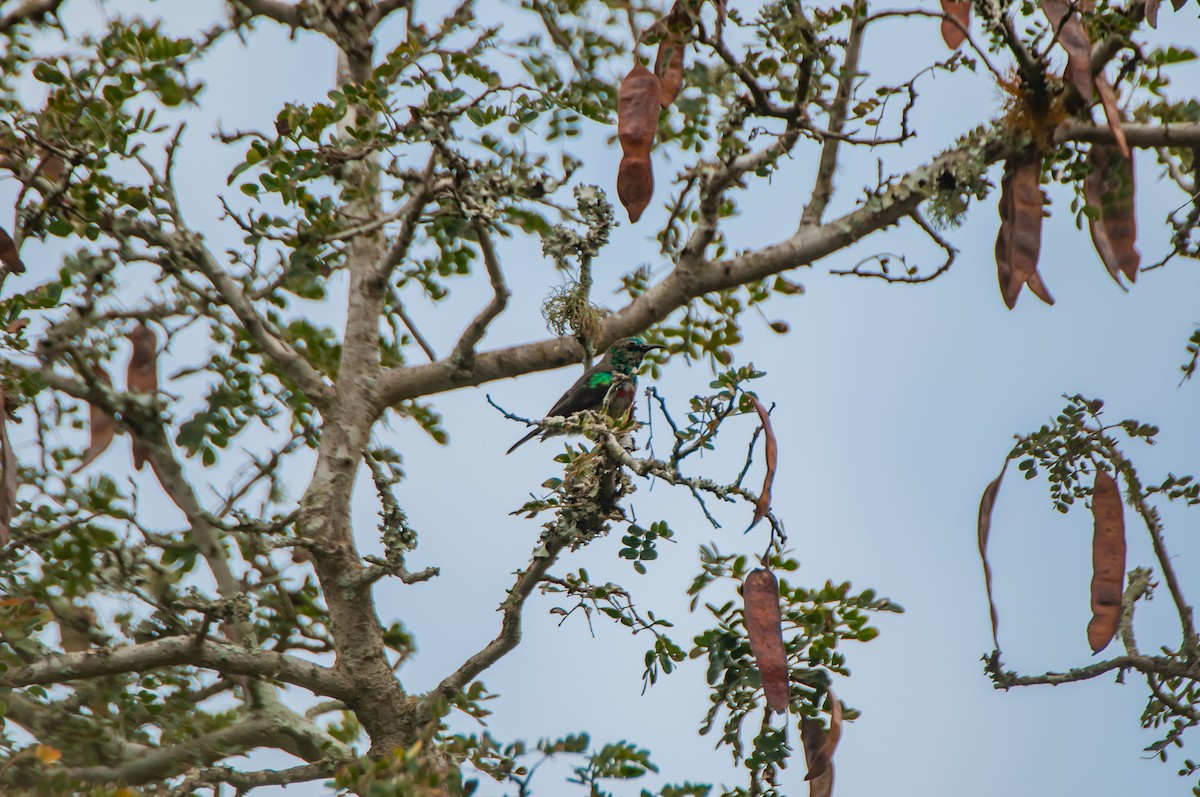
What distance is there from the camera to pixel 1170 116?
456 centimetres

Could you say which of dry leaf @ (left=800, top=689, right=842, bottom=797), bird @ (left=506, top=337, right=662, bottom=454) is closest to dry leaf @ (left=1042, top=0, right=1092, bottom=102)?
dry leaf @ (left=800, top=689, right=842, bottom=797)

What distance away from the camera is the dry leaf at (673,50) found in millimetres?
4348

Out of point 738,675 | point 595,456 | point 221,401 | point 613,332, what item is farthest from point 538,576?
point 221,401

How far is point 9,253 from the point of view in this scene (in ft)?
15.1

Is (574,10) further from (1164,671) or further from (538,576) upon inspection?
(1164,671)

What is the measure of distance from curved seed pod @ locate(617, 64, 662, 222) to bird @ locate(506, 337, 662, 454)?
7.72 ft

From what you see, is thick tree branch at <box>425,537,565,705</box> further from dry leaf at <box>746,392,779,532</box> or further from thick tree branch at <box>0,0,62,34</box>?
thick tree branch at <box>0,0,62,34</box>

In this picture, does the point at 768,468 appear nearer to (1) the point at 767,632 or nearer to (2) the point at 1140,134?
(1) the point at 767,632

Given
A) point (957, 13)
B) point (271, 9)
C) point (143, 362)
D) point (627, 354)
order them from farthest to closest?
1. point (627, 354)
2. point (271, 9)
3. point (143, 362)
4. point (957, 13)

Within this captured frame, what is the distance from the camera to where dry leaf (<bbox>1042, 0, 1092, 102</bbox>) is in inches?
160

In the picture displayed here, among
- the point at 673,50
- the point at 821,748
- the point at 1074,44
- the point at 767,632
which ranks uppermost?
the point at 673,50

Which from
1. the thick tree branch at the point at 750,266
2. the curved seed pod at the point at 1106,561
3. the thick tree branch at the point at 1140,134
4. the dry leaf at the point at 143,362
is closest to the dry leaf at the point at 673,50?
the thick tree branch at the point at 750,266

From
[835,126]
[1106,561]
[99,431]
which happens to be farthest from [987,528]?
[99,431]

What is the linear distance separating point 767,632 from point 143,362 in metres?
2.89
